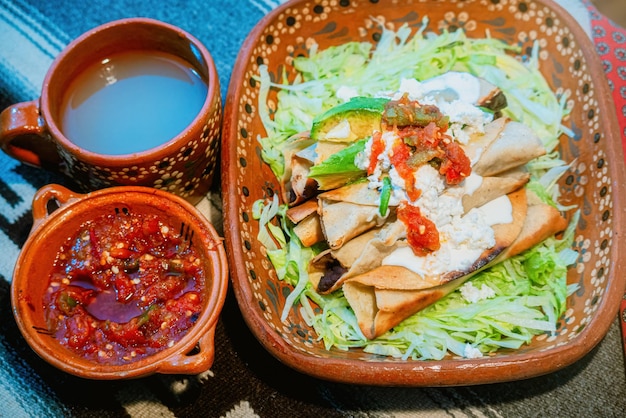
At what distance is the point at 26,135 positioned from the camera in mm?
2404

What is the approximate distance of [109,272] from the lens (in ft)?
7.46

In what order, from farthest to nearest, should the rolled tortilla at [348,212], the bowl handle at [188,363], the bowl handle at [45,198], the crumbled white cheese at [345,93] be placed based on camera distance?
the crumbled white cheese at [345,93] → the rolled tortilla at [348,212] → the bowl handle at [45,198] → the bowl handle at [188,363]

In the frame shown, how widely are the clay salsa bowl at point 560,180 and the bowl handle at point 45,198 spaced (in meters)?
0.61

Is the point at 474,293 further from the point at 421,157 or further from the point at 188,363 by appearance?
the point at 188,363

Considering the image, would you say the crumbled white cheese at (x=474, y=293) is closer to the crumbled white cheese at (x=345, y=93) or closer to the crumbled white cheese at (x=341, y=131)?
the crumbled white cheese at (x=341, y=131)

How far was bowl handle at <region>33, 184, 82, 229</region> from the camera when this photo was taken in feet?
7.35

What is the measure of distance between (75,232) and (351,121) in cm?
117

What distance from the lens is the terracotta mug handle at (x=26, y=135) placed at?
233 centimetres

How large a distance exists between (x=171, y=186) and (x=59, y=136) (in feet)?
1.52

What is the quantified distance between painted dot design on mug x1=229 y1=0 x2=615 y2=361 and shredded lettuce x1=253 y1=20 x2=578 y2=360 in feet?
0.13

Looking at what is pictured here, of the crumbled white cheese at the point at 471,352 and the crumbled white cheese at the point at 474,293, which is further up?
the crumbled white cheese at the point at 474,293

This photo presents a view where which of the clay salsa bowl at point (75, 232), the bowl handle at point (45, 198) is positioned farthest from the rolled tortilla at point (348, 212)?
the bowl handle at point (45, 198)

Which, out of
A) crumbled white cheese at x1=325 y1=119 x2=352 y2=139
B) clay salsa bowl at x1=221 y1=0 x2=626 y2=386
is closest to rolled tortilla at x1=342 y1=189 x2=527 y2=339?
clay salsa bowl at x1=221 y1=0 x2=626 y2=386

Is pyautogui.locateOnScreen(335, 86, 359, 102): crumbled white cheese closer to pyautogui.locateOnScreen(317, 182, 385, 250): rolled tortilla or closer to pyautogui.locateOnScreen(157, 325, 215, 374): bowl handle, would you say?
pyautogui.locateOnScreen(317, 182, 385, 250): rolled tortilla
